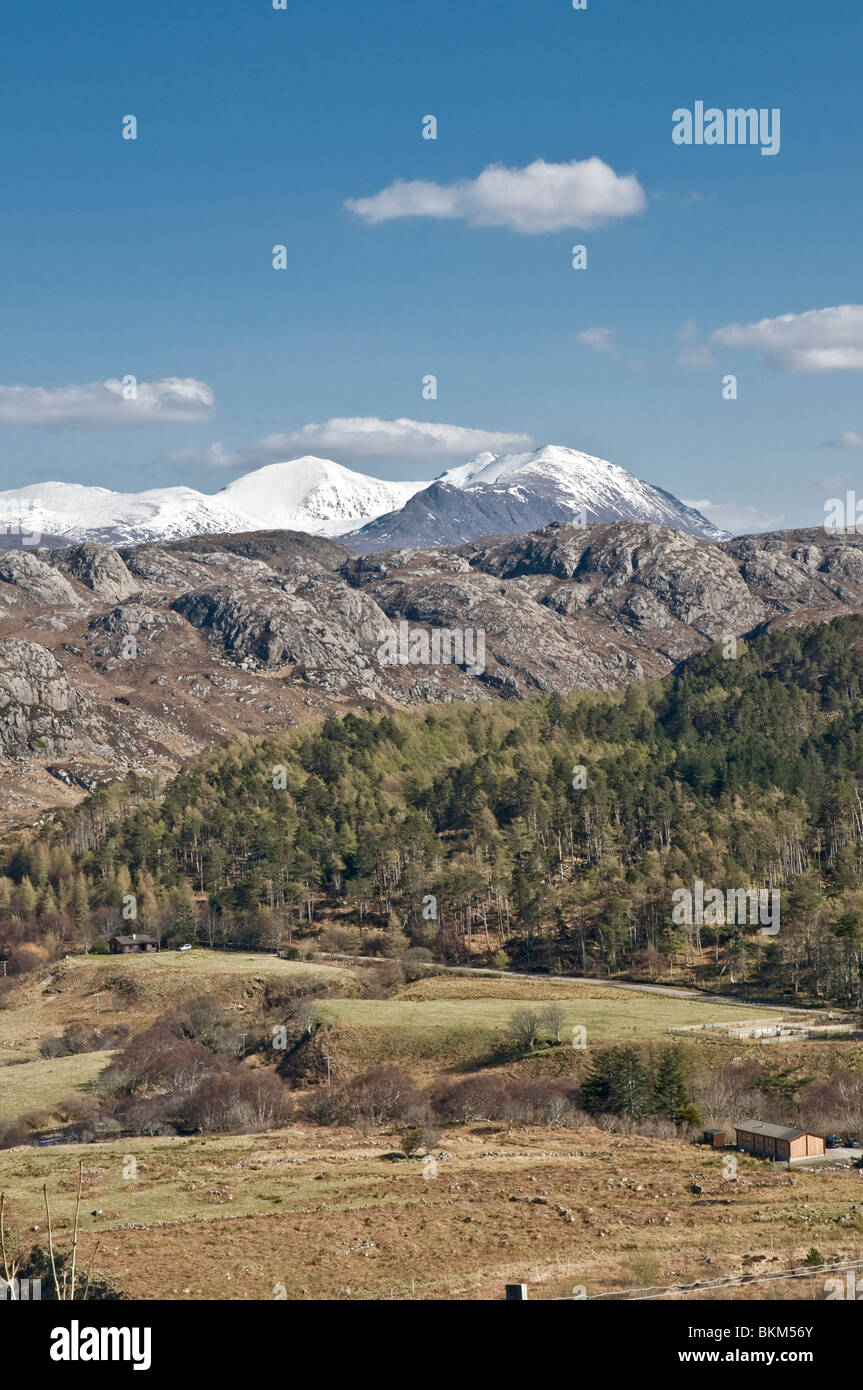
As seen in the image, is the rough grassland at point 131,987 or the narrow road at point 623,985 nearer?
the narrow road at point 623,985

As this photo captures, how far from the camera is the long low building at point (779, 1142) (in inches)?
2756

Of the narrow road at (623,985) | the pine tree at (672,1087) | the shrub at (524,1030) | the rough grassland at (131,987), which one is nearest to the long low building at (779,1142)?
the pine tree at (672,1087)

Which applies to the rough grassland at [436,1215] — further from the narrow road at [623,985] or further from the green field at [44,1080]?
the narrow road at [623,985]

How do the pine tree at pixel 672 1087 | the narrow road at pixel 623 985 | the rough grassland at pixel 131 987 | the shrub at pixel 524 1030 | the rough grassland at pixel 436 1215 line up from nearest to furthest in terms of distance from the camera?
the rough grassland at pixel 436 1215 → the pine tree at pixel 672 1087 → the shrub at pixel 524 1030 → the narrow road at pixel 623 985 → the rough grassland at pixel 131 987

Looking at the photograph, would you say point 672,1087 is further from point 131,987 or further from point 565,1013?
point 131,987

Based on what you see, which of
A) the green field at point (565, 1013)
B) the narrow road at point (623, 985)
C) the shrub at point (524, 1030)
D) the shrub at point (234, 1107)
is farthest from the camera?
the narrow road at point (623, 985)

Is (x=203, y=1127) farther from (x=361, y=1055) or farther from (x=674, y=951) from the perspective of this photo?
(x=674, y=951)

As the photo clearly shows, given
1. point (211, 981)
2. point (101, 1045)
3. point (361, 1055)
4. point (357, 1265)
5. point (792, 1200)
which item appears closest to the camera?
point (357, 1265)

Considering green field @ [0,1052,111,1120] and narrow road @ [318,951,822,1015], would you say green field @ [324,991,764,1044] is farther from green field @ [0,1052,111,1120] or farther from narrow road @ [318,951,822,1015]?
green field @ [0,1052,111,1120]

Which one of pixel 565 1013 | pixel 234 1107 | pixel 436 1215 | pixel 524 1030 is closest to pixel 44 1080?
pixel 234 1107

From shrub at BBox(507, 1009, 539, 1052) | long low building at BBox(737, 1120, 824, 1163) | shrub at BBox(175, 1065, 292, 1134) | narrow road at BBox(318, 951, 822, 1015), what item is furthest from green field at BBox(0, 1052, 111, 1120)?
long low building at BBox(737, 1120, 824, 1163)

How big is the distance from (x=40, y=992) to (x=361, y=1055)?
168 feet
